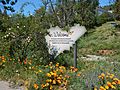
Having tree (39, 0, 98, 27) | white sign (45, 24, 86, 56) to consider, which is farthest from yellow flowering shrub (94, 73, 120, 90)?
tree (39, 0, 98, 27)

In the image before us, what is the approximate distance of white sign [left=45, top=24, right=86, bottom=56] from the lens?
729 cm

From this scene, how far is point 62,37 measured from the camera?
296 inches

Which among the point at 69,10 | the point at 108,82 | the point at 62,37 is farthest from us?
the point at 69,10

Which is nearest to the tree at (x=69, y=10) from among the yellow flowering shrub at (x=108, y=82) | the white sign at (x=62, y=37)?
the white sign at (x=62, y=37)

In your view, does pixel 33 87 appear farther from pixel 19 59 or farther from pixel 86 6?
pixel 86 6

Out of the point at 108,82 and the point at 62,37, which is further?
the point at 62,37

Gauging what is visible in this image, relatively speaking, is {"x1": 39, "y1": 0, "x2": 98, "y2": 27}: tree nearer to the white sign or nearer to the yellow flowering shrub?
the white sign

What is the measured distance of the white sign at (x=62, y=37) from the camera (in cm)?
729

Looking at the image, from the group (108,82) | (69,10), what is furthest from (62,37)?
(69,10)

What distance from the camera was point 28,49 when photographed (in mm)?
8508

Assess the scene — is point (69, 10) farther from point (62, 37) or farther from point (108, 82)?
point (108, 82)

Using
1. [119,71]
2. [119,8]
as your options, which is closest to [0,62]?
[119,71]

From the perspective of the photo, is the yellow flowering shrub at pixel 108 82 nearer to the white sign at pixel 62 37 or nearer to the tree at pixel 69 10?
the white sign at pixel 62 37

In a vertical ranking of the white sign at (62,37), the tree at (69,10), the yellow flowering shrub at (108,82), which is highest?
the tree at (69,10)
